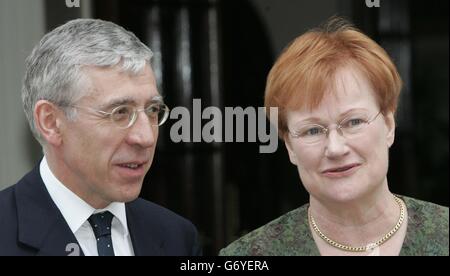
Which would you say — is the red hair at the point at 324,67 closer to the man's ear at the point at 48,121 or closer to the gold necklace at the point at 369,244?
the gold necklace at the point at 369,244

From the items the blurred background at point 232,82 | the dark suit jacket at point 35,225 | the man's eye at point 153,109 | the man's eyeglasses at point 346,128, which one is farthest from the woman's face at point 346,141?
the dark suit jacket at point 35,225

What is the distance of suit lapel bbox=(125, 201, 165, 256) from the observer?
1.70 metres

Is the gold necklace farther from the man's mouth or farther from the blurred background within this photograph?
the man's mouth

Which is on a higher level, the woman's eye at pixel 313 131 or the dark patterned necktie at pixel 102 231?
the woman's eye at pixel 313 131

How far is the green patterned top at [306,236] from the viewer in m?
1.71

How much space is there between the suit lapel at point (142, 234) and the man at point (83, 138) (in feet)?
0.11

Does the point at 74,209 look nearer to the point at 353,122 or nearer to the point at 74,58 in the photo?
the point at 74,58

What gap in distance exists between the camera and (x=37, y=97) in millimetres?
1621

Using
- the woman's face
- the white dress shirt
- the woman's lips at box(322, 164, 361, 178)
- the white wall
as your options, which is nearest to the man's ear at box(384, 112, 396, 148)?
the woman's face

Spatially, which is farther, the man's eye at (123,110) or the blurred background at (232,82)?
the blurred background at (232,82)

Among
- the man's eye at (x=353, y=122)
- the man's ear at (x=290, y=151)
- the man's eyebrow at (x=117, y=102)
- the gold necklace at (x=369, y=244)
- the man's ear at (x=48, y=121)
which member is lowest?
the gold necklace at (x=369, y=244)

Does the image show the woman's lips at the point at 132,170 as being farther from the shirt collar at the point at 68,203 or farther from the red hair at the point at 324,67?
the red hair at the point at 324,67

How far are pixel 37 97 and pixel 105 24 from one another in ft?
0.70

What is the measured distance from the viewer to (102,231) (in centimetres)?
165
